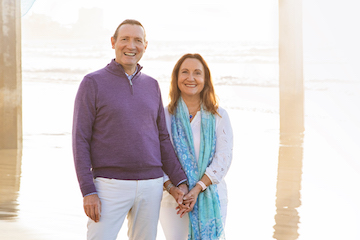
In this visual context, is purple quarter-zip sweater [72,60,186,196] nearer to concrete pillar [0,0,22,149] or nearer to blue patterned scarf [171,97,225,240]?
blue patterned scarf [171,97,225,240]

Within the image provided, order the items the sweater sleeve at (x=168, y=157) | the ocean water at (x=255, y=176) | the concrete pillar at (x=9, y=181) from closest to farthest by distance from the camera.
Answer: the sweater sleeve at (x=168, y=157), the ocean water at (x=255, y=176), the concrete pillar at (x=9, y=181)

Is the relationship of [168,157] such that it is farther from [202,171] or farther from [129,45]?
[129,45]

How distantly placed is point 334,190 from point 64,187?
2.26 metres

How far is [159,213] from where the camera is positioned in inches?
77.7

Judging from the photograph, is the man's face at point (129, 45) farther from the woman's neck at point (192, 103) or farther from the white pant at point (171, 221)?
the white pant at point (171, 221)

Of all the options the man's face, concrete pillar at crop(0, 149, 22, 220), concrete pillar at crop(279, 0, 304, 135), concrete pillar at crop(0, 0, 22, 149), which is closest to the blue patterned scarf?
the man's face

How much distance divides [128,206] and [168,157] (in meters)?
0.26

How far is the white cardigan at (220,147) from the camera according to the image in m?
1.97

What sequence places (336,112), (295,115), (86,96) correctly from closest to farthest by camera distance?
Result: (86,96), (295,115), (336,112)

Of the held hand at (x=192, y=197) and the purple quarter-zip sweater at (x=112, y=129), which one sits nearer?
the purple quarter-zip sweater at (x=112, y=129)

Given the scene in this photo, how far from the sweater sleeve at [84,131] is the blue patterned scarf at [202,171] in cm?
41

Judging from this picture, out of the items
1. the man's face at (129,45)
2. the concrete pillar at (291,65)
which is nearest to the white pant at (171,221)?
the man's face at (129,45)

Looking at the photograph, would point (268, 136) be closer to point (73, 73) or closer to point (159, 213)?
point (159, 213)

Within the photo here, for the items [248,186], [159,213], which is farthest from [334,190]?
[159,213]
